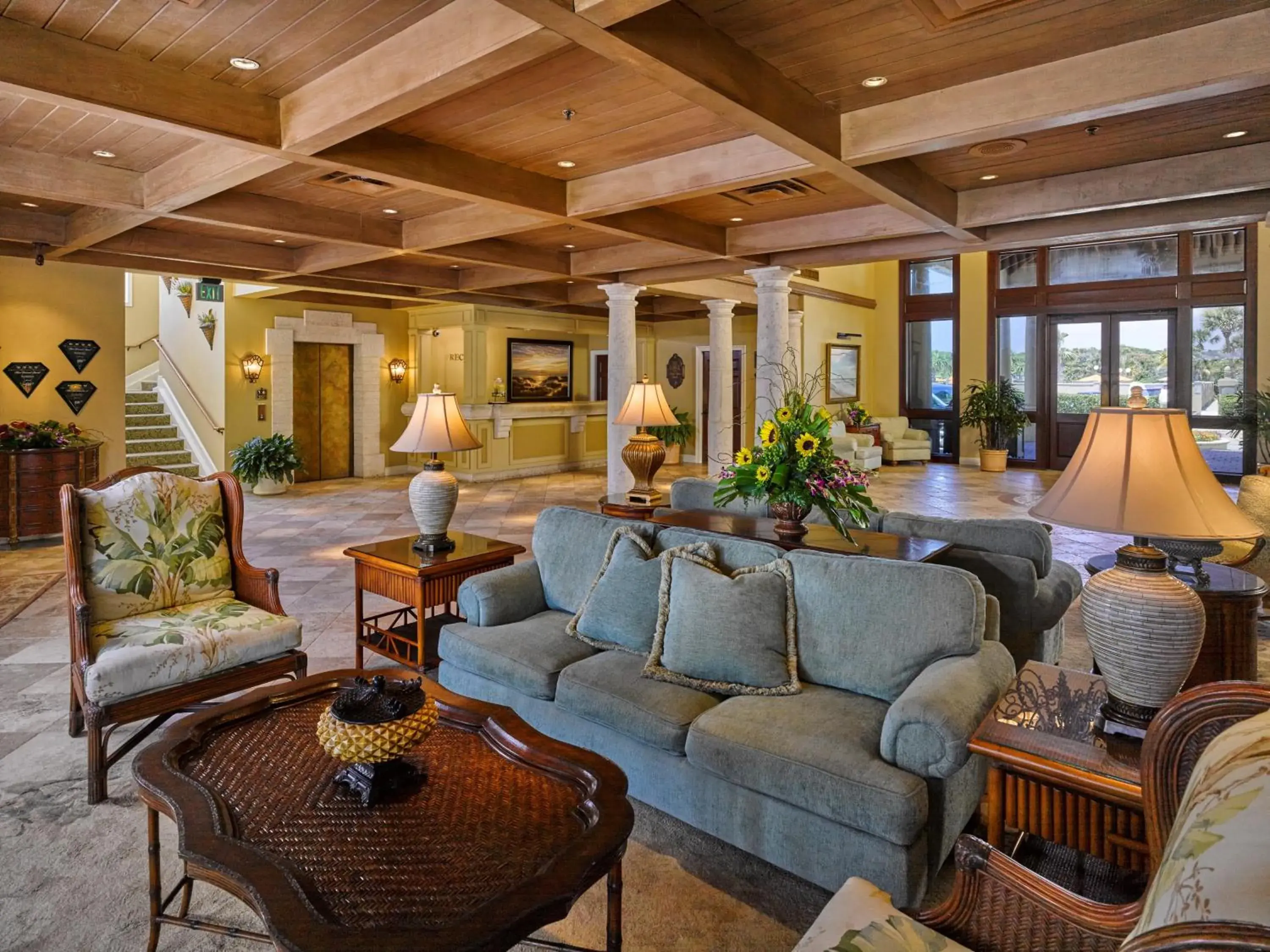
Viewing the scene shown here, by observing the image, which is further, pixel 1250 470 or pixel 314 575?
pixel 1250 470

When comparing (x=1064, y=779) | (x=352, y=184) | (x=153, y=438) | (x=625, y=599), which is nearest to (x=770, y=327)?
(x=352, y=184)

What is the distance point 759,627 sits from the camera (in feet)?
7.86

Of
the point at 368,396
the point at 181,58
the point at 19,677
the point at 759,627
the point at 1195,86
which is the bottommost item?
the point at 19,677

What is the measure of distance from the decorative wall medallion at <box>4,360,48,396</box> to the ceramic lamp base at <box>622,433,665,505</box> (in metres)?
5.82

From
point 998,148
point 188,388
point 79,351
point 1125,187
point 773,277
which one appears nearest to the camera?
point 998,148

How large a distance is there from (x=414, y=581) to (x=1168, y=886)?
9.70 ft

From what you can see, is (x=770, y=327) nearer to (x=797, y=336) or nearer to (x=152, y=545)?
(x=797, y=336)

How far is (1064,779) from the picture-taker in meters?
1.59

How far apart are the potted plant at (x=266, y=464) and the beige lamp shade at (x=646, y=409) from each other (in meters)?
6.52

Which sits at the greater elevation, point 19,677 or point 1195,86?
point 1195,86

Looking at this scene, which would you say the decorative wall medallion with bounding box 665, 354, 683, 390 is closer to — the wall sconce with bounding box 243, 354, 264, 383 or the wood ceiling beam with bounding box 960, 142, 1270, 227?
the wall sconce with bounding box 243, 354, 264, 383

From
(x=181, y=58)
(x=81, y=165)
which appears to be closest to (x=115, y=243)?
(x=81, y=165)

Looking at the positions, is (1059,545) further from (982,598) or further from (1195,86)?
(982,598)

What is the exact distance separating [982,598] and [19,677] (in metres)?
4.04
